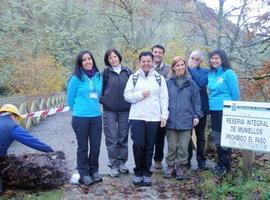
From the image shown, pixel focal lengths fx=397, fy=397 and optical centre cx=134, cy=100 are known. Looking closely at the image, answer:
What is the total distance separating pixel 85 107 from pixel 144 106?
0.88 meters

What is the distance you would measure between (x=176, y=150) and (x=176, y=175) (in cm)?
41

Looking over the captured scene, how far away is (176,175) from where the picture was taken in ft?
21.0

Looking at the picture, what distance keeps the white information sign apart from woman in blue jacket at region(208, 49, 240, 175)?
43cm

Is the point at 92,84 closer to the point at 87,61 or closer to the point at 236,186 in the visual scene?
the point at 87,61

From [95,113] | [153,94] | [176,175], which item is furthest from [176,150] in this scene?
[95,113]

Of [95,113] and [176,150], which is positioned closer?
[95,113]

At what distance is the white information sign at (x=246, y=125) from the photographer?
5.51 meters

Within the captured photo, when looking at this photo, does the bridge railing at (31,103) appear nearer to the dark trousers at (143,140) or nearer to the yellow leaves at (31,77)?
the yellow leaves at (31,77)

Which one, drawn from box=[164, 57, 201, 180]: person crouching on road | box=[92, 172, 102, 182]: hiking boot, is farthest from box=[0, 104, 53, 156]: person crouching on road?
box=[164, 57, 201, 180]: person crouching on road

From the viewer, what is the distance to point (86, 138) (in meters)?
5.97

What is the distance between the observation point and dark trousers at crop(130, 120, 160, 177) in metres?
5.97

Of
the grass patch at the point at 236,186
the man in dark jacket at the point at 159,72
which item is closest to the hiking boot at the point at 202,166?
the grass patch at the point at 236,186

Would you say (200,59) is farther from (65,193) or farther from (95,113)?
(65,193)

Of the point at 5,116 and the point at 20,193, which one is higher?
the point at 5,116
